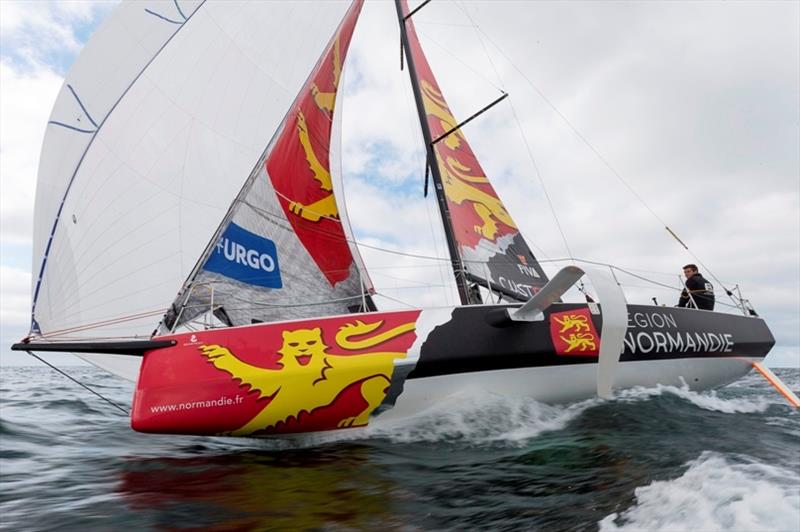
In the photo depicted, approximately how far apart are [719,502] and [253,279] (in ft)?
13.5

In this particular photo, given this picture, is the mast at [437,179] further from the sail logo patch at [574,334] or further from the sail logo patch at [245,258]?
the sail logo patch at [245,258]

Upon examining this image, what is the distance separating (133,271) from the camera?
15.8 ft

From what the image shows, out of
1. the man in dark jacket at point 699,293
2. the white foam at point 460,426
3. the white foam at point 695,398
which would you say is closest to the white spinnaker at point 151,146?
the white foam at point 460,426

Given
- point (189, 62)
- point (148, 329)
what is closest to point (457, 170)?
point (189, 62)

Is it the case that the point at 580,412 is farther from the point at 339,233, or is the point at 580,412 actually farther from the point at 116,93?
the point at 116,93

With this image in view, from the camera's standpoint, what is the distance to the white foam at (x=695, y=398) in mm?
5016

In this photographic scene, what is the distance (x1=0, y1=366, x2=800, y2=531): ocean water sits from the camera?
87.5 inches

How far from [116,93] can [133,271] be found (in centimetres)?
237

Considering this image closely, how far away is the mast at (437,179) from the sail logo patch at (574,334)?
51.6 inches

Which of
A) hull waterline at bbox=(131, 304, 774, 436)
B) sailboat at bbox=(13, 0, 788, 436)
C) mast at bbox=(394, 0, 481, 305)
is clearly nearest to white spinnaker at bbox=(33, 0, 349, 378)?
sailboat at bbox=(13, 0, 788, 436)

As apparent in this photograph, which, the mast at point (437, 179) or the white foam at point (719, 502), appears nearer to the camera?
the white foam at point (719, 502)

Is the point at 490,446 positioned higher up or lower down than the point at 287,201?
lower down

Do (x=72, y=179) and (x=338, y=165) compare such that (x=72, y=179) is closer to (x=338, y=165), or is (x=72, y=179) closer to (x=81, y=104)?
(x=81, y=104)

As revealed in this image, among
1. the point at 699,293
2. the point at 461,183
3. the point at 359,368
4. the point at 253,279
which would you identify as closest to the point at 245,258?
the point at 253,279
